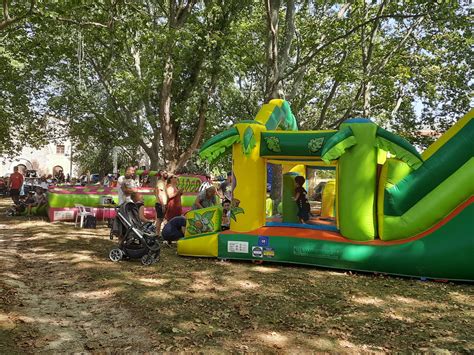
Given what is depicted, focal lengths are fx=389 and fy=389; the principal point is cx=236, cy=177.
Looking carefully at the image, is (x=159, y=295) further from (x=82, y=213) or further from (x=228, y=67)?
(x=228, y=67)

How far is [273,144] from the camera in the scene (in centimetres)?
769

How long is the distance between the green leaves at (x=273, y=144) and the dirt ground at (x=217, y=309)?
2260 mm

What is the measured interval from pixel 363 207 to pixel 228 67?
984cm

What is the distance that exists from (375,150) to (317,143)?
3.47 feet

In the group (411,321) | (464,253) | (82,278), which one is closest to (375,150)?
(464,253)

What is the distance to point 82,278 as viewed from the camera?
6.17 meters

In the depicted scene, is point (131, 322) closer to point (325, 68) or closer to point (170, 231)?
point (170, 231)

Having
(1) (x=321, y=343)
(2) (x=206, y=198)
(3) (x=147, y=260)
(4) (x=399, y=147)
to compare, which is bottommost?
(1) (x=321, y=343)

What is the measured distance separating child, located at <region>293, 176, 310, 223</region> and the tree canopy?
3603 millimetres

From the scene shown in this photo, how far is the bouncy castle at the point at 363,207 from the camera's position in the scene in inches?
247

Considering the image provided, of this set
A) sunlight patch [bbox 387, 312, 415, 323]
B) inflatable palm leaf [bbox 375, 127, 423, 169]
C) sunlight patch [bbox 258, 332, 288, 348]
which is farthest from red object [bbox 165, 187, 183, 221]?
sunlight patch [bbox 387, 312, 415, 323]

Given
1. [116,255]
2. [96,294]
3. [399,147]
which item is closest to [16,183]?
[116,255]

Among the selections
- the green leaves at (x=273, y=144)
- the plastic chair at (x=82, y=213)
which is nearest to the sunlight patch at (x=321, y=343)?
the green leaves at (x=273, y=144)

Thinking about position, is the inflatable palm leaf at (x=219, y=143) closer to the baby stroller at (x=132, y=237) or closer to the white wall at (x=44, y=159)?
the baby stroller at (x=132, y=237)
